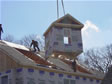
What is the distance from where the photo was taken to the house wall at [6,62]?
14.8 m

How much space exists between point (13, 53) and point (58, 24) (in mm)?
3507

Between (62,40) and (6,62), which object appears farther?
(6,62)

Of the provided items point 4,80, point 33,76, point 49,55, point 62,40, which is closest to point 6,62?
point 4,80

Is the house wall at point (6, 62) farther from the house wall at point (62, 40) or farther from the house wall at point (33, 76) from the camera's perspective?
the house wall at point (62, 40)

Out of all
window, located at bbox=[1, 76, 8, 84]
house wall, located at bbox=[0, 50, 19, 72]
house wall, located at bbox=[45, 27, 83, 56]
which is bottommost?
window, located at bbox=[1, 76, 8, 84]

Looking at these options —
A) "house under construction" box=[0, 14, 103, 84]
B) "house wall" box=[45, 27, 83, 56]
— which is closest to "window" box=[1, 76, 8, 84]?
"house under construction" box=[0, 14, 103, 84]

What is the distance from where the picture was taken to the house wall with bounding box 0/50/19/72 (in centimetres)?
1484

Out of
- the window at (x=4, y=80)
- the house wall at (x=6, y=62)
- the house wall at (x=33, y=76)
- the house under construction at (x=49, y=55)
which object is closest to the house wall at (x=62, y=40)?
the house under construction at (x=49, y=55)

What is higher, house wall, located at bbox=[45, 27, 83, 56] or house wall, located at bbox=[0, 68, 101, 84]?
house wall, located at bbox=[45, 27, 83, 56]

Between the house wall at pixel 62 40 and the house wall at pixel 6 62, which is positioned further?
the house wall at pixel 6 62

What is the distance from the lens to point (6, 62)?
1527 centimetres

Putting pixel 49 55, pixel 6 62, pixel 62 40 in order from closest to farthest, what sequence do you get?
pixel 62 40
pixel 49 55
pixel 6 62

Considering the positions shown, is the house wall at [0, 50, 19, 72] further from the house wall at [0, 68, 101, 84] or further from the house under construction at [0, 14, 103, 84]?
the house wall at [0, 68, 101, 84]

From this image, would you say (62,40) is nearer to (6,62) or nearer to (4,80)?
(6,62)
